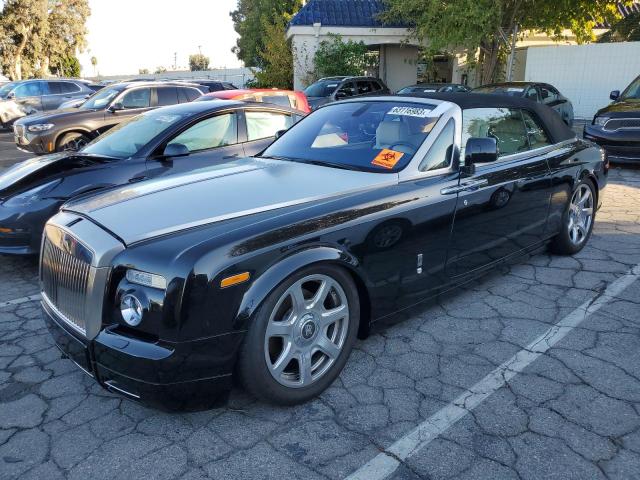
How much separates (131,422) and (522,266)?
367cm

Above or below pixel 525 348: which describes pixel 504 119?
above

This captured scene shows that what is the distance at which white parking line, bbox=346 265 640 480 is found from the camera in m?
2.37

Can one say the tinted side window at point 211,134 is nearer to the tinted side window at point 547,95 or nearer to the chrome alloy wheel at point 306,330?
the chrome alloy wheel at point 306,330

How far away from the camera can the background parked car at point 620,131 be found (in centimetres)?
878

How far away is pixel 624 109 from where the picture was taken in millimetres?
9133

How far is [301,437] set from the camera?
2570 millimetres

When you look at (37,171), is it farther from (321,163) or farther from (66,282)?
(321,163)

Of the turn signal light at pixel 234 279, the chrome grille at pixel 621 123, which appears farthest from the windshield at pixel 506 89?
the turn signal light at pixel 234 279

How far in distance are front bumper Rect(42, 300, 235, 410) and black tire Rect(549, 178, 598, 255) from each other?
362 centimetres

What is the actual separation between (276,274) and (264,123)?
4.04m

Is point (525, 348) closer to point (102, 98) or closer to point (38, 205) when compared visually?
point (38, 205)

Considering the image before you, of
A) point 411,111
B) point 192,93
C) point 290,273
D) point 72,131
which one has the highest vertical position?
point 192,93

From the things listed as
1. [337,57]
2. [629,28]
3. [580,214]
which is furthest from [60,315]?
[629,28]

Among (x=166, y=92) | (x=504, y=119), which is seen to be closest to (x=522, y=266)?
(x=504, y=119)
